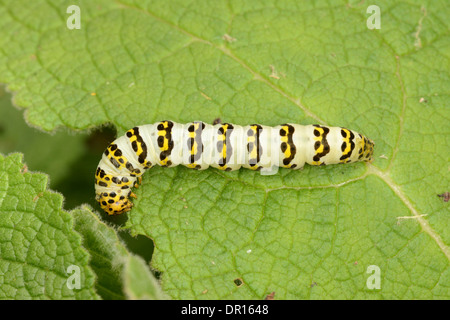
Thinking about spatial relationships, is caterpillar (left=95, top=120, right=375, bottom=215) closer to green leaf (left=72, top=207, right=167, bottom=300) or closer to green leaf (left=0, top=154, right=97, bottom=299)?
green leaf (left=72, top=207, right=167, bottom=300)

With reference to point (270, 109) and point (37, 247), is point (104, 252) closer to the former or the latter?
point (37, 247)

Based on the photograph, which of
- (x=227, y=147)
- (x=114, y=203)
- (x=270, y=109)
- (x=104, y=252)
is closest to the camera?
(x=104, y=252)

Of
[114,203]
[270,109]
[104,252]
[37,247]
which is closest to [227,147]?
[270,109]

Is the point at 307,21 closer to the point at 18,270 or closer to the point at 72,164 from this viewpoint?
the point at 72,164

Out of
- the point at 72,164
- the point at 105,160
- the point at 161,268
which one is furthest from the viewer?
the point at 72,164

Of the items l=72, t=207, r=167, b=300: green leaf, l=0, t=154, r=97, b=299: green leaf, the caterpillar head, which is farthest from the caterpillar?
l=0, t=154, r=97, b=299: green leaf

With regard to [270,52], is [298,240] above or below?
below

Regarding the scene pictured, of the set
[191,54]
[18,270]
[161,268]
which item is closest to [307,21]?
[191,54]
